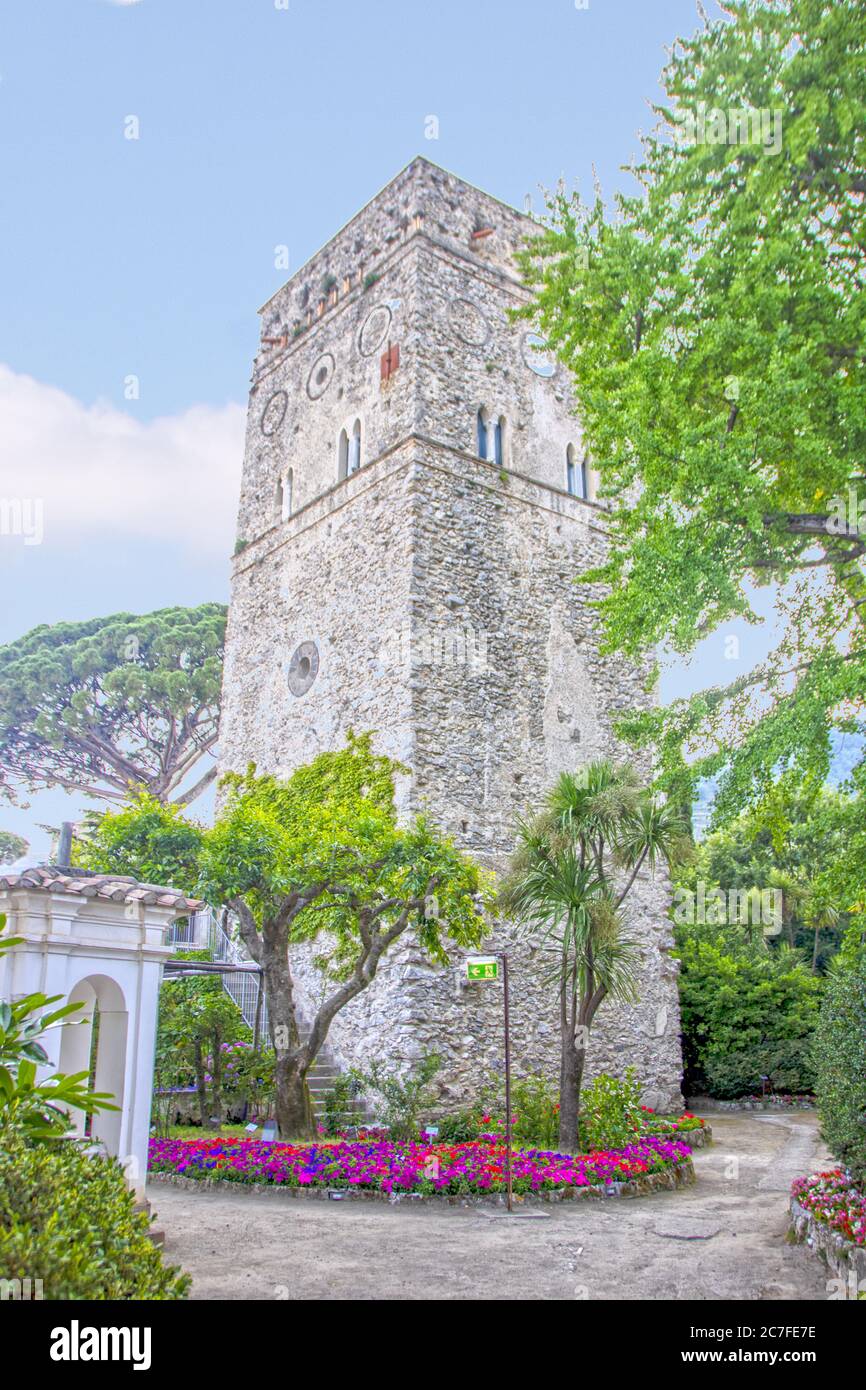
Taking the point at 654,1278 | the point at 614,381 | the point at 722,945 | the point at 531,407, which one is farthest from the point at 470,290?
the point at 654,1278

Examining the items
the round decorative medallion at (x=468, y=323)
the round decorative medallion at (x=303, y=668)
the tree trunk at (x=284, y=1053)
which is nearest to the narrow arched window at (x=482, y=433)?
the round decorative medallion at (x=468, y=323)

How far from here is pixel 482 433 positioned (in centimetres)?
1681

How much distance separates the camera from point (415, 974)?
13.3 meters

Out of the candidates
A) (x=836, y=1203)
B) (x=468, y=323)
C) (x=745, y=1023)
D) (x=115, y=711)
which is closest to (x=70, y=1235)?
(x=836, y=1203)

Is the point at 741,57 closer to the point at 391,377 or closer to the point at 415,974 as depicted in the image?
the point at 391,377

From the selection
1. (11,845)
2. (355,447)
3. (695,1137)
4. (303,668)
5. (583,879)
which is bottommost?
(695,1137)

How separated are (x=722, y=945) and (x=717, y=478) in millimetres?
14398

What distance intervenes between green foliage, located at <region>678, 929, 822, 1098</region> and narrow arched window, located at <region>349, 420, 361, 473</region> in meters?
11.4

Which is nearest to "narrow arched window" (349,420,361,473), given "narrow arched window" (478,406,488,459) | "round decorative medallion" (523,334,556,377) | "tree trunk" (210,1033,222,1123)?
"narrow arched window" (478,406,488,459)

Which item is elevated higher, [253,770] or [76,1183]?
[253,770]

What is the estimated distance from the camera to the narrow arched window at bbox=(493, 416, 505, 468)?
1686 cm

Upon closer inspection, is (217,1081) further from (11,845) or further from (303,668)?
(11,845)

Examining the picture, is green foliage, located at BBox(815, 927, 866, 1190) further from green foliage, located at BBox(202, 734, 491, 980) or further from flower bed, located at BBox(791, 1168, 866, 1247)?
green foliage, located at BBox(202, 734, 491, 980)

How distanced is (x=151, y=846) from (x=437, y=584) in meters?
5.79
